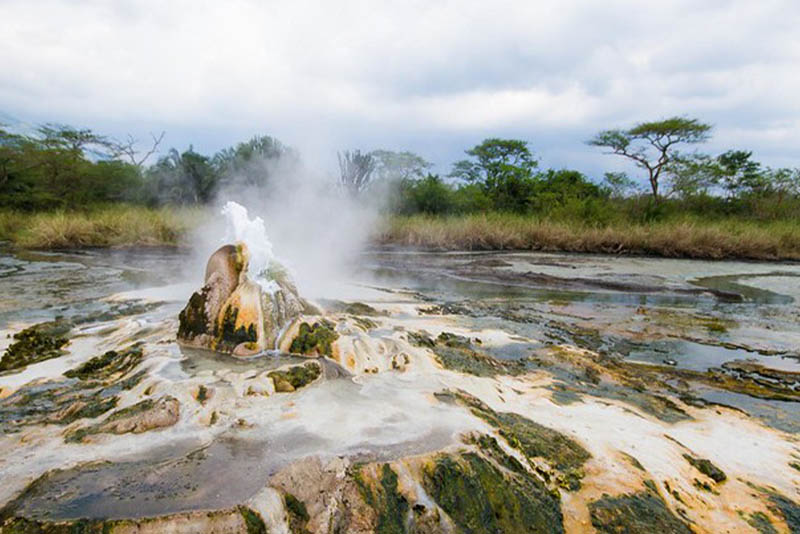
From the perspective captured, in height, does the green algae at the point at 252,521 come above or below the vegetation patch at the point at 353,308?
above

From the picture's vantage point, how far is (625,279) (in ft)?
25.8

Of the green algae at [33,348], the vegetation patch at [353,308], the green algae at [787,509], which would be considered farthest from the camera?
the vegetation patch at [353,308]

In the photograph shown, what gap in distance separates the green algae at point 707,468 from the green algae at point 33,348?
3546 millimetres

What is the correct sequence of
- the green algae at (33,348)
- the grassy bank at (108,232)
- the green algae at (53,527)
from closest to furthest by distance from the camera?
the green algae at (53,527) → the green algae at (33,348) → the grassy bank at (108,232)

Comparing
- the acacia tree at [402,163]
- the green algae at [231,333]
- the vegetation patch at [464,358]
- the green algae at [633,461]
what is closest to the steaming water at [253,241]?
the green algae at [231,333]

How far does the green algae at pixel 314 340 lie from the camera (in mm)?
2802

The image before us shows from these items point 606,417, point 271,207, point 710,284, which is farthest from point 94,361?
point 710,284

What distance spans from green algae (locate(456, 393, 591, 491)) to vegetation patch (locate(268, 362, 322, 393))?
859 mm

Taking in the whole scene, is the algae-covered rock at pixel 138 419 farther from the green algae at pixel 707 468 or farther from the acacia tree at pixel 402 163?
the acacia tree at pixel 402 163

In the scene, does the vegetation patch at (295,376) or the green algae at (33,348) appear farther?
the green algae at (33,348)

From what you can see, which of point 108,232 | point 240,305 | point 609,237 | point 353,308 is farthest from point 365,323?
point 609,237

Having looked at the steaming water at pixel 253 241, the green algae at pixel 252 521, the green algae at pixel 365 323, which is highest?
the steaming water at pixel 253 241

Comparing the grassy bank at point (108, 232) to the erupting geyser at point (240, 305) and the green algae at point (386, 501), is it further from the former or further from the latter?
the green algae at point (386, 501)

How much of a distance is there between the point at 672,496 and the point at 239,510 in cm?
149
